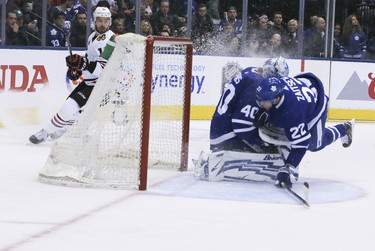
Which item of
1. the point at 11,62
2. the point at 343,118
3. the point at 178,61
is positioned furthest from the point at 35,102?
the point at 343,118

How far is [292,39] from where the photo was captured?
34.4 feet

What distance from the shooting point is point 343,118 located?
10156 mm

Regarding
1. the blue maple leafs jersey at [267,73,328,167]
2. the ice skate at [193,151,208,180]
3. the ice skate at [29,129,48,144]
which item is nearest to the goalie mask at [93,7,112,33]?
the ice skate at [29,129,48,144]

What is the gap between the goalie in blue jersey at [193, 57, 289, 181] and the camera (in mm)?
5305

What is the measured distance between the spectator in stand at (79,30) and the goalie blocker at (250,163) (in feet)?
14.6

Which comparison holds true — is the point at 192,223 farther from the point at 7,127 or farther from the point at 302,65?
the point at 302,65

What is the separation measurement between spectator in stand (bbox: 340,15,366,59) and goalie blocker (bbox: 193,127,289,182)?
18.1 ft

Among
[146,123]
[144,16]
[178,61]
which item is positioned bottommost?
[146,123]

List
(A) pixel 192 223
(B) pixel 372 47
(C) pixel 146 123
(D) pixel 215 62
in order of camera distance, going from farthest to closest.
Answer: (B) pixel 372 47 < (D) pixel 215 62 < (C) pixel 146 123 < (A) pixel 192 223

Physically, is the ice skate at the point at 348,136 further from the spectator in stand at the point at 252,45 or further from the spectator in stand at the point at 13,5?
the spectator in stand at the point at 252,45

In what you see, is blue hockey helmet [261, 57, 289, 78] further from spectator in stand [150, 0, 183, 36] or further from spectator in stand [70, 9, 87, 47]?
spectator in stand [150, 0, 183, 36]

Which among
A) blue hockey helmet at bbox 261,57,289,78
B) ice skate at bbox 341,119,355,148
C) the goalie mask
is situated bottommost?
ice skate at bbox 341,119,355,148

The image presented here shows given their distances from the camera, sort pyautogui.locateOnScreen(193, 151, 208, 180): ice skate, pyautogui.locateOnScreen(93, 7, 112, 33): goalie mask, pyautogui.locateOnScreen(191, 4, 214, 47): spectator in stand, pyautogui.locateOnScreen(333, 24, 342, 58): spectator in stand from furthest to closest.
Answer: pyautogui.locateOnScreen(333, 24, 342, 58): spectator in stand < pyautogui.locateOnScreen(191, 4, 214, 47): spectator in stand < pyautogui.locateOnScreen(93, 7, 112, 33): goalie mask < pyautogui.locateOnScreen(193, 151, 208, 180): ice skate

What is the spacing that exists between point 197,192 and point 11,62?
3906 mm
